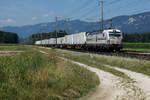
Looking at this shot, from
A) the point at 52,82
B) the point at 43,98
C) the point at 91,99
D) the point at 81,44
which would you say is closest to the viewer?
the point at 43,98

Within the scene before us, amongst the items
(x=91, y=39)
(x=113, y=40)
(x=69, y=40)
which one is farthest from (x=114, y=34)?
(x=69, y=40)

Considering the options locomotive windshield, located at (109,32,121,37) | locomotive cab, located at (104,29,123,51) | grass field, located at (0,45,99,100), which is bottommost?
grass field, located at (0,45,99,100)

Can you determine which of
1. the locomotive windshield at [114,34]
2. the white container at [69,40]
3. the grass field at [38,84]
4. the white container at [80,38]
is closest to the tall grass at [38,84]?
the grass field at [38,84]

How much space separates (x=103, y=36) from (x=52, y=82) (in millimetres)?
28799

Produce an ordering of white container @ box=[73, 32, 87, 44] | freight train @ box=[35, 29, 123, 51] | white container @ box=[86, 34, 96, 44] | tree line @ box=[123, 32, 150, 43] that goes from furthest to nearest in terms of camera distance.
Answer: tree line @ box=[123, 32, 150, 43], white container @ box=[73, 32, 87, 44], white container @ box=[86, 34, 96, 44], freight train @ box=[35, 29, 123, 51]

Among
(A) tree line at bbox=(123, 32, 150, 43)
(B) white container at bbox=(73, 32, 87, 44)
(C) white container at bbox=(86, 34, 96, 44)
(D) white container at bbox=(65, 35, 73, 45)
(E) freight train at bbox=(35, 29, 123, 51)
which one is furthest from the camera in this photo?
(A) tree line at bbox=(123, 32, 150, 43)

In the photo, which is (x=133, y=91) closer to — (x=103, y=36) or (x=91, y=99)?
(x=91, y=99)

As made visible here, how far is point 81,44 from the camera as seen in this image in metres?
54.8

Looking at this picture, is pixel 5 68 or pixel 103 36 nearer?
pixel 5 68

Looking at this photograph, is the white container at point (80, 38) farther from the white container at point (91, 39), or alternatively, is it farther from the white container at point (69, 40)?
the white container at point (69, 40)

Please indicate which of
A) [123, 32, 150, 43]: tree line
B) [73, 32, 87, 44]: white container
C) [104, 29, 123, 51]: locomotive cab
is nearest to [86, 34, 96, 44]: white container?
[73, 32, 87, 44]: white container

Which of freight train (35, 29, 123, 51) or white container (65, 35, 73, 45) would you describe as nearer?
freight train (35, 29, 123, 51)

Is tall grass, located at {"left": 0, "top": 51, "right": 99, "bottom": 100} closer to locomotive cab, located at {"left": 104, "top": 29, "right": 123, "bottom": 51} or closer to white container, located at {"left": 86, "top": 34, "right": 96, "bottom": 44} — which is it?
locomotive cab, located at {"left": 104, "top": 29, "right": 123, "bottom": 51}

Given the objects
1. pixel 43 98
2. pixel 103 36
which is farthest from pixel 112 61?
pixel 43 98
